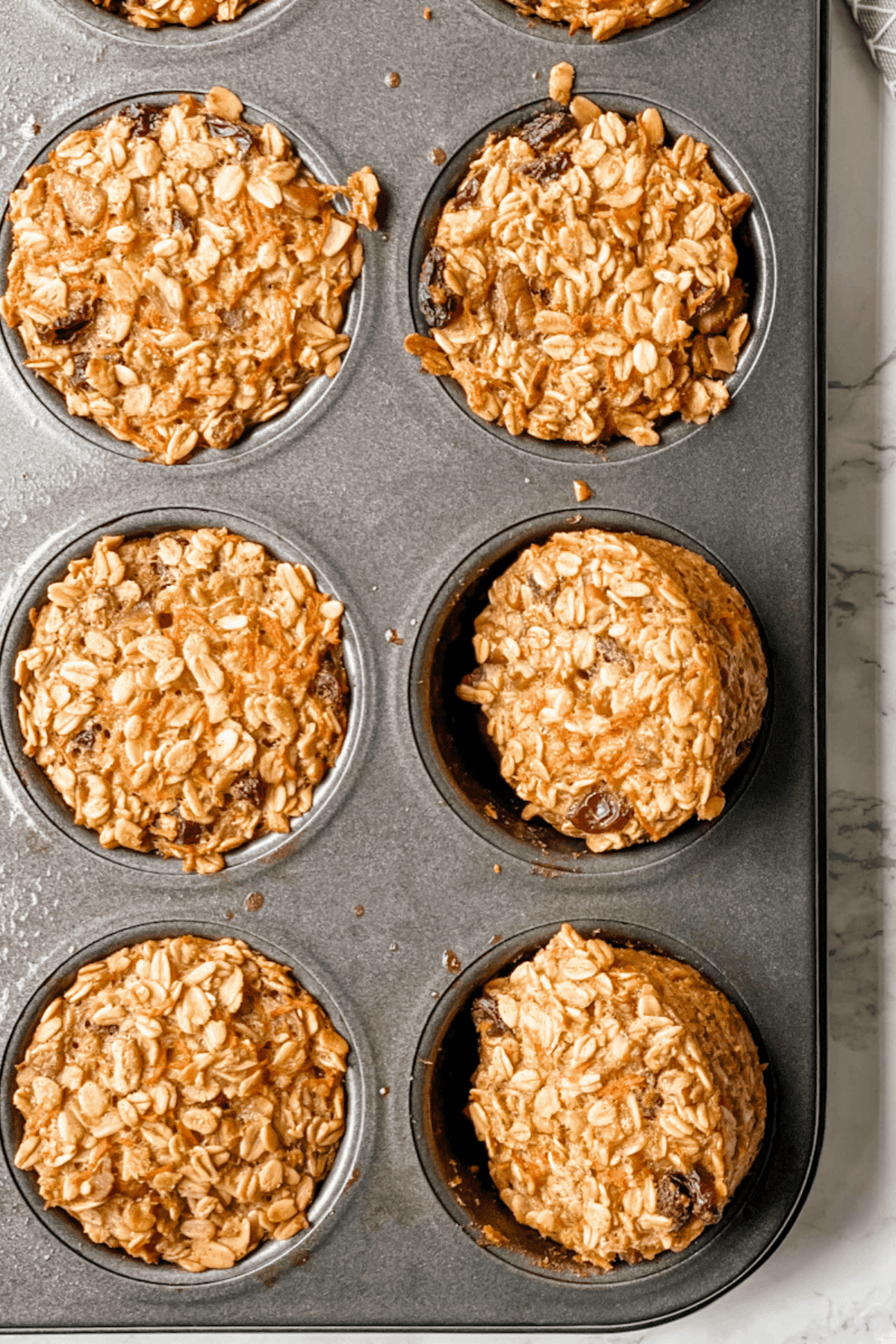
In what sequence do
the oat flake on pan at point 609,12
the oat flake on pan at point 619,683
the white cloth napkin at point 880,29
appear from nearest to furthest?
the oat flake on pan at point 619,683 < the oat flake on pan at point 609,12 < the white cloth napkin at point 880,29

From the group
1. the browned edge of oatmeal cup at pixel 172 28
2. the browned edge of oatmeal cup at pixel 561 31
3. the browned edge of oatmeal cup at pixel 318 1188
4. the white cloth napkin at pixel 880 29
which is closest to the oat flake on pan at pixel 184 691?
the browned edge of oatmeal cup at pixel 318 1188

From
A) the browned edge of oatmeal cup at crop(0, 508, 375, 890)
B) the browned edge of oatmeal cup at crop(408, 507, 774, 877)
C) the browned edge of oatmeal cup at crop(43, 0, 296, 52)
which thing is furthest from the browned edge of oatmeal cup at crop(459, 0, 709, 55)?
the browned edge of oatmeal cup at crop(0, 508, 375, 890)

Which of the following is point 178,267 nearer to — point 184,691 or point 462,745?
point 184,691

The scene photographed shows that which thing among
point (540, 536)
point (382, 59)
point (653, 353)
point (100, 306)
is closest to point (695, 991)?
point (540, 536)

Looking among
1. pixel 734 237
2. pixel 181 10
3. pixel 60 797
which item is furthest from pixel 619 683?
pixel 181 10

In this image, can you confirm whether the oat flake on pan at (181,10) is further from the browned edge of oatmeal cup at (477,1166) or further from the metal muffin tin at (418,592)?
the browned edge of oatmeal cup at (477,1166)

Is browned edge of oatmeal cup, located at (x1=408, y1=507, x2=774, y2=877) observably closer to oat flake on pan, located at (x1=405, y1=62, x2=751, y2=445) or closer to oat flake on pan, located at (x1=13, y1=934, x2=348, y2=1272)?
oat flake on pan, located at (x1=405, y1=62, x2=751, y2=445)

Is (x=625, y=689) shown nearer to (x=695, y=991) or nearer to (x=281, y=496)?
(x=695, y=991)
